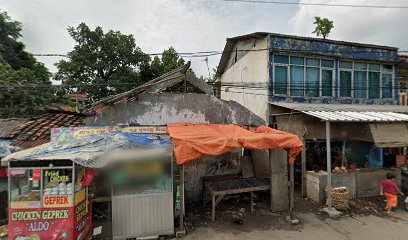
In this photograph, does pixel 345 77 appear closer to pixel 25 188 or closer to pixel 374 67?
pixel 374 67

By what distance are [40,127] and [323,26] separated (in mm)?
18746

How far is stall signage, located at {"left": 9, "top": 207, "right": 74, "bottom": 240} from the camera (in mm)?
5352

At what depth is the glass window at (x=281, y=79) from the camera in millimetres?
11586

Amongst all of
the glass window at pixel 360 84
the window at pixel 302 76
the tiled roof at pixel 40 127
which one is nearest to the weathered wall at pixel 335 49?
the window at pixel 302 76

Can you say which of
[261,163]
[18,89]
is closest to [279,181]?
[261,163]

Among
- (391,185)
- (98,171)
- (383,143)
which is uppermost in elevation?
(383,143)

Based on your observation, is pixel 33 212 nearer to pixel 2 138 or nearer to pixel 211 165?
→ pixel 2 138

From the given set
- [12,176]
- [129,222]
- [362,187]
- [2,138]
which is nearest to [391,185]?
[362,187]

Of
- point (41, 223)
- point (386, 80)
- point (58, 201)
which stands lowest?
point (41, 223)

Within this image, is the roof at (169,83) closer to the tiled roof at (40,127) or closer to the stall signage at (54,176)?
the tiled roof at (40,127)

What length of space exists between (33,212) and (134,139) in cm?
291

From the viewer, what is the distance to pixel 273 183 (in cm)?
802

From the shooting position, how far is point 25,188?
573 centimetres

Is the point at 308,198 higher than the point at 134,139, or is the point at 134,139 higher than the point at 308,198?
the point at 134,139
